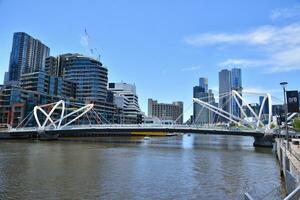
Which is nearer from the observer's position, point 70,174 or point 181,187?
point 181,187

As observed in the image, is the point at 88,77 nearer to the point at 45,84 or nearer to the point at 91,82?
the point at 91,82

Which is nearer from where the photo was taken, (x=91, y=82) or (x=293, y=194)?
(x=293, y=194)

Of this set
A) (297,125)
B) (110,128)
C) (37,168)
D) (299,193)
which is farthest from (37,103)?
(299,193)

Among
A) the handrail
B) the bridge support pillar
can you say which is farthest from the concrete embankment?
the bridge support pillar

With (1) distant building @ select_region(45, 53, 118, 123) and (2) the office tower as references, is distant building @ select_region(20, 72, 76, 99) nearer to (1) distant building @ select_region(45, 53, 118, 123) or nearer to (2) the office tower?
(2) the office tower

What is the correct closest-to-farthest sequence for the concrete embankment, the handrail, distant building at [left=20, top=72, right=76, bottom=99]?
the handrail < the concrete embankment < distant building at [left=20, top=72, right=76, bottom=99]

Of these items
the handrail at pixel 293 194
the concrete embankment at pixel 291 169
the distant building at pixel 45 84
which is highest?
the distant building at pixel 45 84

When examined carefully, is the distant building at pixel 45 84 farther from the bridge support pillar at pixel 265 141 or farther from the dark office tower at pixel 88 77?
the bridge support pillar at pixel 265 141

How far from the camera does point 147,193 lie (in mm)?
23641

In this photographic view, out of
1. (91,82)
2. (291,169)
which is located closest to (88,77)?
(91,82)

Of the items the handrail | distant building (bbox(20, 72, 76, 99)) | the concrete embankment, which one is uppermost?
distant building (bbox(20, 72, 76, 99))

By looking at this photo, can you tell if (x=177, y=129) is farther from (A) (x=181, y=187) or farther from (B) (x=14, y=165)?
(A) (x=181, y=187)

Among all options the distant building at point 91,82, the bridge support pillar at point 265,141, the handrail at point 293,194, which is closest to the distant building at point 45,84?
the distant building at point 91,82

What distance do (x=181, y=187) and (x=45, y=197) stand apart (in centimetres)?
1046
